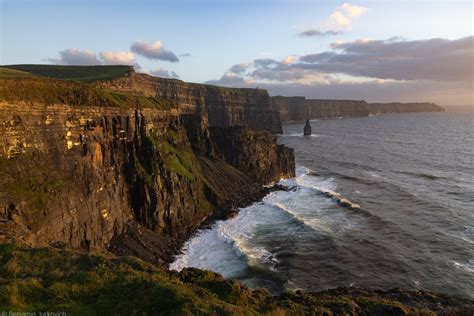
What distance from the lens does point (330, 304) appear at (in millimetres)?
22734

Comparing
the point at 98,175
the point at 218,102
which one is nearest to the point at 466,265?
the point at 98,175

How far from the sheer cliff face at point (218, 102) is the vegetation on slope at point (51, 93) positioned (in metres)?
99.8

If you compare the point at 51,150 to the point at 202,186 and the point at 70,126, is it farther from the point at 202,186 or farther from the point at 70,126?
the point at 202,186

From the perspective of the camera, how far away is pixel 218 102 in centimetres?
17950

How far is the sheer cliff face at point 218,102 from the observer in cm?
15338

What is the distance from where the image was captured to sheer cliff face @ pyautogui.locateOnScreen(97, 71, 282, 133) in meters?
153

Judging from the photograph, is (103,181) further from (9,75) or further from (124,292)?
(124,292)

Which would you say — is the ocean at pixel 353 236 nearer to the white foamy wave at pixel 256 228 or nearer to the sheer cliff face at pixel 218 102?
the white foamy wave at pixel 256 228

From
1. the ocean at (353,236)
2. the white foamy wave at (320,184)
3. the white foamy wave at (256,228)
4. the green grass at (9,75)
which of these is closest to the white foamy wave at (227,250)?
the white foamy wave at (256,228)

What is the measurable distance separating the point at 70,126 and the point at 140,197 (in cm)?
1330

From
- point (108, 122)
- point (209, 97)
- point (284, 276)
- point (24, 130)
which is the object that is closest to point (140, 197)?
point (108, 122)

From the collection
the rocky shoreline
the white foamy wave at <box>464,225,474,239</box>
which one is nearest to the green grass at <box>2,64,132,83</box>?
the rocky shoreline

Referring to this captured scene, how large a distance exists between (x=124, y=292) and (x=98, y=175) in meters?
25.3

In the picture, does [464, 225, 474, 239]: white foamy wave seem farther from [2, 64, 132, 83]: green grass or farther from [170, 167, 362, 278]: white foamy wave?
[2, 64, 132, 83]: green grass
